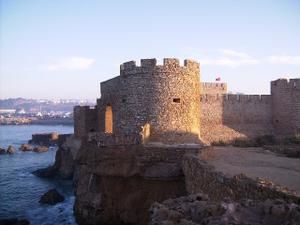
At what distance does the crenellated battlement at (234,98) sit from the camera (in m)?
22.0

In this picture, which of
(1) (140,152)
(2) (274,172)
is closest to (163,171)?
(1) (140,152)

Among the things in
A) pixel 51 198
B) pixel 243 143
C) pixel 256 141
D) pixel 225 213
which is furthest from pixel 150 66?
pixel 225 213

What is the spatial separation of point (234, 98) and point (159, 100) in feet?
25.4

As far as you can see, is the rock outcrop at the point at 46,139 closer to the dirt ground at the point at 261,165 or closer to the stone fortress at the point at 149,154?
the stone fortress at the point at 149,154

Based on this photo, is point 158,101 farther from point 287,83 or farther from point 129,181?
point 287,83

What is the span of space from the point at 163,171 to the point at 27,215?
31.5ft

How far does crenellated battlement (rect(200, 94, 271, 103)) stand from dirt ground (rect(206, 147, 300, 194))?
17.4 ft

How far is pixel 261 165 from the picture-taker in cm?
1288

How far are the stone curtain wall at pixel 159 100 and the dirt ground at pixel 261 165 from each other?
1923 mm

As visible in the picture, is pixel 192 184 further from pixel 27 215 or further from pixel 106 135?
pixel 27 215

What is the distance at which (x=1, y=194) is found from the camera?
25141mm

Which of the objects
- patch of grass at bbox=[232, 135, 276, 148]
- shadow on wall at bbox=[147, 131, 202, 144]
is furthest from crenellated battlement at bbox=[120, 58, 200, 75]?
patch of grass at bbox=[232, 135, 276, 148]

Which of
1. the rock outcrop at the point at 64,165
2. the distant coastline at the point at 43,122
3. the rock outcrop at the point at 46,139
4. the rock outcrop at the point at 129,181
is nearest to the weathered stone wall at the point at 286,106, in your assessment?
the rock outcrop at the point at 129,181

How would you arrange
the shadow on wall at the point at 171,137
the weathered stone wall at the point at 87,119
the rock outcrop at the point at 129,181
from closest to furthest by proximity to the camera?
the rock outcrop at the point at 129,181 < the shadow on wall at the point at 171,137 < the weathered stone wall at the point at 87,119
